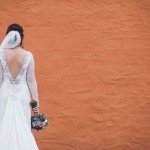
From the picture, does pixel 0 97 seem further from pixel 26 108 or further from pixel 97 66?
pixel 97 66

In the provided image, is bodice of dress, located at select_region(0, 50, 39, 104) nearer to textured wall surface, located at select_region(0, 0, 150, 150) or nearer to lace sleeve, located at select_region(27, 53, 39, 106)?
lace sleeve, located at select_region(27, 53, 39, 106)

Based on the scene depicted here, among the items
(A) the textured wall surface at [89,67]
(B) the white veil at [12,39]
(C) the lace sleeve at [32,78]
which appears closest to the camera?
(B) the white veil at [12,39]

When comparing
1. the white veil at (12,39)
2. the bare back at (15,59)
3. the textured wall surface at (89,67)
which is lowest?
the textured wall surface at (89,67)

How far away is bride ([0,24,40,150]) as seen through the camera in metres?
7.49

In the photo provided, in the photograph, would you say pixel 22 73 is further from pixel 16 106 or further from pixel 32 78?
pixel 16 106

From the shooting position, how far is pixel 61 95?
9539 mm

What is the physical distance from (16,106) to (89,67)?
2.21 m

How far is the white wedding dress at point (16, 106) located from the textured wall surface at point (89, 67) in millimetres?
1752

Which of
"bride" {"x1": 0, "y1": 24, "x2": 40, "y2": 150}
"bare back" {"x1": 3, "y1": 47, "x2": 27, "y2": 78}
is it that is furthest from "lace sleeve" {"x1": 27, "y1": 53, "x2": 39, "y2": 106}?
"bare back" {"x1": 3, "y1": 47, "x2": 27, "y2": 78}

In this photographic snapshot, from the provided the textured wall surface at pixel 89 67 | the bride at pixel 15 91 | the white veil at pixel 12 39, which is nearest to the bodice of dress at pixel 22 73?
the bride at pixel 15 91

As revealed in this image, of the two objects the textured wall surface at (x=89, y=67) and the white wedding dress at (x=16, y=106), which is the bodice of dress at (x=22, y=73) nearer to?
the white wedding dress at (x=16, y=106)

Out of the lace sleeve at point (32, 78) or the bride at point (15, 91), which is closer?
the bride at point (15, 91)

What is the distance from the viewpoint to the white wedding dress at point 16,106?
749 centimetres

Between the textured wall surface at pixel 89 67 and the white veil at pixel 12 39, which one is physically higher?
the white veil at pixel 12 39
